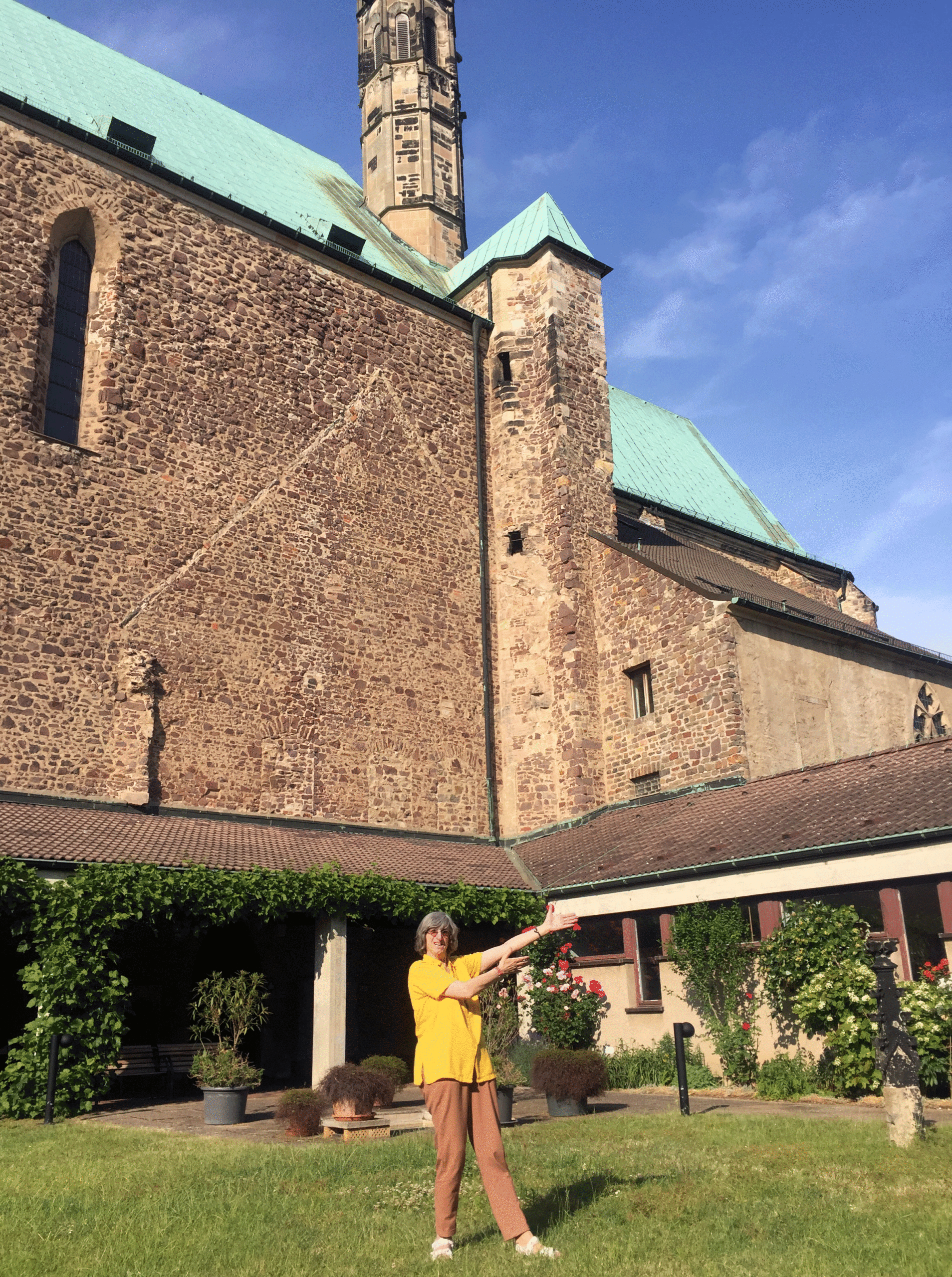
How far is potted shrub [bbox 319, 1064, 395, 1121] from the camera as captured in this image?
9.70 metres

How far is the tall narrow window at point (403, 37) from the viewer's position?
101ft

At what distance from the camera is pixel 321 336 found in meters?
20.7

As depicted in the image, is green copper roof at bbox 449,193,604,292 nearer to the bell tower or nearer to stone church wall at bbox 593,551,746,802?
the bell tower

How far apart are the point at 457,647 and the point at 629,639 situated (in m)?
3.33

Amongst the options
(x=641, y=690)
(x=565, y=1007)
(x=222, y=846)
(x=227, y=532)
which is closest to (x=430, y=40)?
(x=227, y=532)

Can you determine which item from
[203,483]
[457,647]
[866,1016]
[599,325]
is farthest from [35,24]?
[866,1016]

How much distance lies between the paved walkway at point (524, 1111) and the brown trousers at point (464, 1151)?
4.66m

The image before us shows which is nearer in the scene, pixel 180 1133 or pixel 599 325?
pixel 180 1133

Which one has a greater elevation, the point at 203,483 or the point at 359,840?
the point at 203,483

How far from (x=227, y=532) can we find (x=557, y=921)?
14.4 metres

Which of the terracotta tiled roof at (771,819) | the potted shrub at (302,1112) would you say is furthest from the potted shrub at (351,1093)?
the terracotta tiled roof at (771,819)

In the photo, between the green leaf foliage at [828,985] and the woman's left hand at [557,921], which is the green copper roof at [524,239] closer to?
the green leaf foliage at [828,985]

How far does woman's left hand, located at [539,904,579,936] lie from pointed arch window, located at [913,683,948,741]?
59.5 feet

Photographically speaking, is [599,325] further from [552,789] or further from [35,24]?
[35,24]
